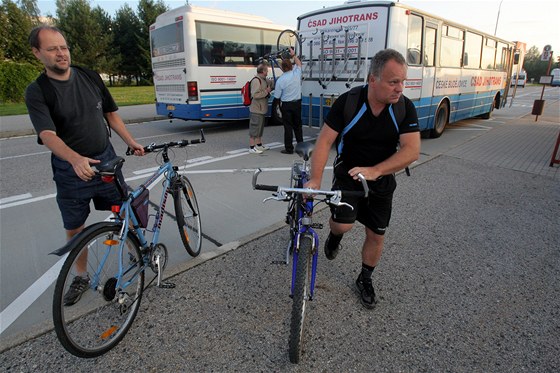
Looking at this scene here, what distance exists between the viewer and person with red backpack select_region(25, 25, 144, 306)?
2240 millimetres

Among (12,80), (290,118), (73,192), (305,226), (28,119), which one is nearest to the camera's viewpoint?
(305,226)

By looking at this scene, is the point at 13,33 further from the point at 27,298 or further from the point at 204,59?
the point at 27,298

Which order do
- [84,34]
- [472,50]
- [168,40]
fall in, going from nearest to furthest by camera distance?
[168,40]
[472,50]
[84,34]

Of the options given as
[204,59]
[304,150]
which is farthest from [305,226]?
[204,59]

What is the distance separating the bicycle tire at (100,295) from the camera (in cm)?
203

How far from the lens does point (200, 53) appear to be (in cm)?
944

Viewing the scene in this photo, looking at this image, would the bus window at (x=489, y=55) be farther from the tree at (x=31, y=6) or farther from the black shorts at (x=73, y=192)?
the tree at (x=31, y=6)

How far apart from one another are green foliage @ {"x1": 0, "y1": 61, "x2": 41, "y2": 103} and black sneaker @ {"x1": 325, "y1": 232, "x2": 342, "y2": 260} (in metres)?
19.5

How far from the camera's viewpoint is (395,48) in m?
7.06

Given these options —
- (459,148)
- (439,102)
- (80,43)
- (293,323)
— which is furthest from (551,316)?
(80,43)

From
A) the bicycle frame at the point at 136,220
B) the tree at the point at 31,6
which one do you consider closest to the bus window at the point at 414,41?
the bicycle frame at the point at 136,220

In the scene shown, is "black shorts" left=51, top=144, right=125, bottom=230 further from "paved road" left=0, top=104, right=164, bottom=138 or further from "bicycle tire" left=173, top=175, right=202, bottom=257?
"paved road" left=0, top=104, right=164, bottom=138

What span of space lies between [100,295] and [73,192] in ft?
2.53

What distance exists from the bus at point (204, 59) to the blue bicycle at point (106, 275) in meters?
7.25
